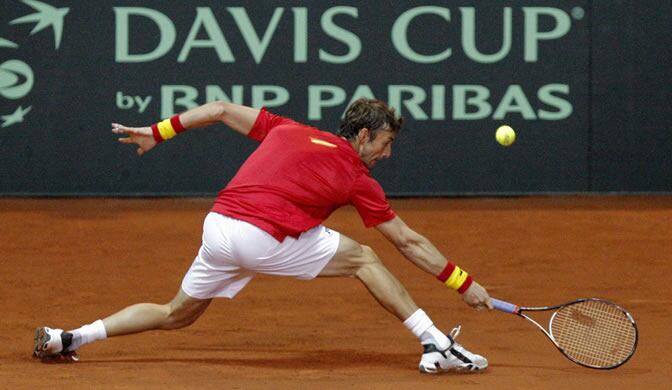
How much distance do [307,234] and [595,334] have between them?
1342 millimetres

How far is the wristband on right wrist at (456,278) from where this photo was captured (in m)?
5.98

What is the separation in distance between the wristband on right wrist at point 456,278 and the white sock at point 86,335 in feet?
5.00

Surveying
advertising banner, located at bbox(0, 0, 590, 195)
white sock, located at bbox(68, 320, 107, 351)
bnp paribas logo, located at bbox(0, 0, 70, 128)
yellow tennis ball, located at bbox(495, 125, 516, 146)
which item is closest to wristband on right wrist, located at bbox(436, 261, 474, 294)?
white sock, located at bbox(68, 320, 107, 351)

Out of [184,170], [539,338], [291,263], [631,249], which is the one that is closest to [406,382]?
[291,263]

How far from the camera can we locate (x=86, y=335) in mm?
6105

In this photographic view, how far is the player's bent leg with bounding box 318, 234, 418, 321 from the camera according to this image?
5.97m

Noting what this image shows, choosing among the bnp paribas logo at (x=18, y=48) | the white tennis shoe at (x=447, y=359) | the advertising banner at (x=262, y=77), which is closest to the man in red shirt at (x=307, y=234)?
the white tennis shoe at (x=447, y=359)

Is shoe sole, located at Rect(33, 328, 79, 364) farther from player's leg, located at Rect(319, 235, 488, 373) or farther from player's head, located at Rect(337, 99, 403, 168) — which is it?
player's head, located at Rect(337, 99, 403, 168)

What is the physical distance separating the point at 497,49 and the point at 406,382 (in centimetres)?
749

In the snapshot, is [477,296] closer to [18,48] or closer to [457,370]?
[457,370]

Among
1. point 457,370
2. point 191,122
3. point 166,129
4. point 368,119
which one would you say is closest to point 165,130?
point 166,129

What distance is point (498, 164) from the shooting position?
515 inches

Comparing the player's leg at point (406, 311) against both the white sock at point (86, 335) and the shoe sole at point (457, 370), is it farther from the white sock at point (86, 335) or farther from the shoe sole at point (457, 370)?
the white sock at point (86, 335)

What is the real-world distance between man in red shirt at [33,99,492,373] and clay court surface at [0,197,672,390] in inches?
7.1
